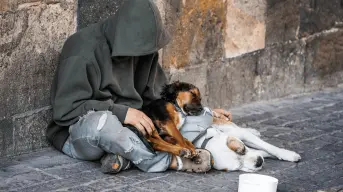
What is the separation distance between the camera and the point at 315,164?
5.98 m

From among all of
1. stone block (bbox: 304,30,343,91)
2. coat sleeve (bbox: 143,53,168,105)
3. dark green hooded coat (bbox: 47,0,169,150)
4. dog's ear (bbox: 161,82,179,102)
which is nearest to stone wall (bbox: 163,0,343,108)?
stone block (bbox: 304,30,343,91)

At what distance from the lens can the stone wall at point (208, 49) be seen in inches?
225

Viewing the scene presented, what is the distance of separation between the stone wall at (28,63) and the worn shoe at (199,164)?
1.05m

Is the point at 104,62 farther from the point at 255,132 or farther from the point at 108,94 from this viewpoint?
the point at 255,132

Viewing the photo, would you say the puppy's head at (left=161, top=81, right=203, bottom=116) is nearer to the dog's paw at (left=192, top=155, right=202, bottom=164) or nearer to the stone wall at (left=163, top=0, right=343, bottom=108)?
the dog's paw at (left=192, top=155, right=202, bottom=164)

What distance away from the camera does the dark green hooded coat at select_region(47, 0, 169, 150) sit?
556 centimetres

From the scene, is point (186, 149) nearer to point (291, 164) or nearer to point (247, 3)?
point (291, 164)

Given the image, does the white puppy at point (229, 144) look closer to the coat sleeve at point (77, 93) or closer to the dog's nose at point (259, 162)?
the dog's nose at point (259, 162)

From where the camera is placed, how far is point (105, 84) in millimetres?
5664

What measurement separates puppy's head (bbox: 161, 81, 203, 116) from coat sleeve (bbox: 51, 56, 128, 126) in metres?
0.30

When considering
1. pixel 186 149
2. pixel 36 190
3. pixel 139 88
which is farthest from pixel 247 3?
pixel 36 190

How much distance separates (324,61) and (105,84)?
3425 mm

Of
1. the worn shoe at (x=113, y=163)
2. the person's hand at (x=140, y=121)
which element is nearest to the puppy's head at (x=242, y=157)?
the person's hand at (x=140, y=121)

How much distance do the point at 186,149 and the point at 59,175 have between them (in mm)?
827
